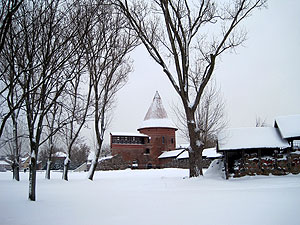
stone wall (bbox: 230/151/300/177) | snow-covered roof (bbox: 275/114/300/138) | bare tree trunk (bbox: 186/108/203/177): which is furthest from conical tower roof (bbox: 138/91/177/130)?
bare tree trunk (bbox: 186/108/203/177)

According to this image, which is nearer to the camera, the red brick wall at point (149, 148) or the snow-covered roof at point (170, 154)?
the snow-covered roof at point (170, 154)

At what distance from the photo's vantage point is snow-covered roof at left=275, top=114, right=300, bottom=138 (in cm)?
1599

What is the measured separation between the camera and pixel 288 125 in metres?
16.7

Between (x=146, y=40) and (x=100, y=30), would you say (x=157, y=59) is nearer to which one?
(x=146, y=40)

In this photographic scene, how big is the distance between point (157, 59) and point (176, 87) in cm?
195

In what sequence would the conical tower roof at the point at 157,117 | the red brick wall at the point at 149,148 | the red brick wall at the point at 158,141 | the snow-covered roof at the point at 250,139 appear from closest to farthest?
the snow-covered roof at the point at 250,139, the red brick wall at the point at 149,148, the red brick wall at the point at 158,141, the conical tower roof at the point at 157,117

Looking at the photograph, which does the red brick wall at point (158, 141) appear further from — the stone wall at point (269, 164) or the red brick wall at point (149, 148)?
the stone wall at point (269, 164)

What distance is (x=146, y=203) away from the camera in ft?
24.3

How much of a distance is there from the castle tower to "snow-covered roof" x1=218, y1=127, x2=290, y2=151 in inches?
1326

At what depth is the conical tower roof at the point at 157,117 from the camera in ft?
171

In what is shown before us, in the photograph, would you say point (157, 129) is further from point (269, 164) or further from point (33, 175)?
point (33, 175)

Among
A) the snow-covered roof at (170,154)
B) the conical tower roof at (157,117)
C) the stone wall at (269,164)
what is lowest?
the snow-covered roof at (170,154)

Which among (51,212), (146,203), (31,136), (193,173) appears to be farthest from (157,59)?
(51,212)

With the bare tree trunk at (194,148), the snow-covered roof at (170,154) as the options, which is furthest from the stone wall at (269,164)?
the snow-covered roof at (170,154)
